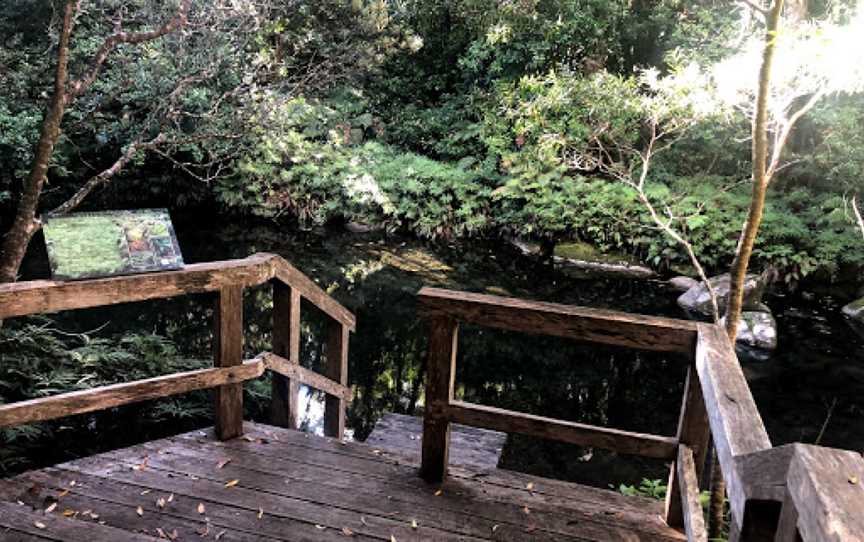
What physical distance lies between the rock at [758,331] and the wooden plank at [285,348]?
315 inches

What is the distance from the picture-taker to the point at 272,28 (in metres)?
14.6

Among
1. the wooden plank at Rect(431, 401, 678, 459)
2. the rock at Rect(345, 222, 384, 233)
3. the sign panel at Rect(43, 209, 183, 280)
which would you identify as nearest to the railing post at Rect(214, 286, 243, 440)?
the sign panel at Rect(43, 209, 183, 280)

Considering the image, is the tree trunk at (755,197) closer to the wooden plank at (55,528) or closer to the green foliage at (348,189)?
the wooden plank at (55,528)

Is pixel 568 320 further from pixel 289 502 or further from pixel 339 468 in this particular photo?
pixel 289 502

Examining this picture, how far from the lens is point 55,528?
2.80m

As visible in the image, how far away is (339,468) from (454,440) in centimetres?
263

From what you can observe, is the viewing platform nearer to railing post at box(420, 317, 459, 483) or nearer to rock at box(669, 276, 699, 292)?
railing post at box(420, 317, 459, 483)

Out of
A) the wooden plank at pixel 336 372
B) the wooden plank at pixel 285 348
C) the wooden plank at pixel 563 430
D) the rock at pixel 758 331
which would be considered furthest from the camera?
the rock at pixel 758 331

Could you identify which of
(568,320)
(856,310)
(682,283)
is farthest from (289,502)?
(856,310)

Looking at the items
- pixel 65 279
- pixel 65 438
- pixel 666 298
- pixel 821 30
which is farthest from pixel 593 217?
pixel 65 279

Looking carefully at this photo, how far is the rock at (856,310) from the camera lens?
11.4 meters

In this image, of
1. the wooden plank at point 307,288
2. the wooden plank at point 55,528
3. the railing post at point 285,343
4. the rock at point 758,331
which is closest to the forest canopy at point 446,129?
the rock at point 758,331

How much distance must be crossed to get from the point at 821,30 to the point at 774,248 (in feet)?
29.6

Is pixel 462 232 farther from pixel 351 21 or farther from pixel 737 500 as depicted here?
pixel 737 500
